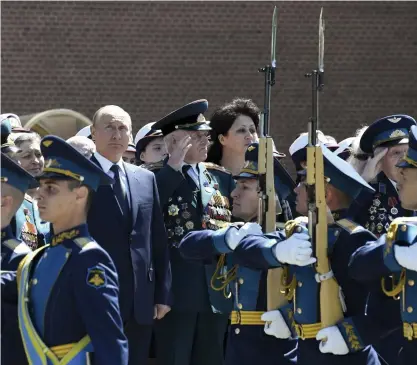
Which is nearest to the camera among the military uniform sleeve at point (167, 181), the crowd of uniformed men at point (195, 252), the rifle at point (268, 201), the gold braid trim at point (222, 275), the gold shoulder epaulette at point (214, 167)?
the crowd of uniformed men at point (195, 252)

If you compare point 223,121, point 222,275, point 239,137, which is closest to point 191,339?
point 222,275

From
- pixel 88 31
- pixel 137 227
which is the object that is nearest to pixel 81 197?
pixel 137 227

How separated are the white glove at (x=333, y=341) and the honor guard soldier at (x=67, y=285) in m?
1.13

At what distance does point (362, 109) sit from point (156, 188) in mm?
9304

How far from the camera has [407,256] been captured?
17.5 feet

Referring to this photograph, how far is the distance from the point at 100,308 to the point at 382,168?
10.9 feet

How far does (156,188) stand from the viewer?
7.46 m

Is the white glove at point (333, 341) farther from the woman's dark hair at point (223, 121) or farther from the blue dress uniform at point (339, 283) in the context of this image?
the woman's dark hair at point (223, 121)

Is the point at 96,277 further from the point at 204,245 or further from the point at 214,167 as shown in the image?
the point at 214,167

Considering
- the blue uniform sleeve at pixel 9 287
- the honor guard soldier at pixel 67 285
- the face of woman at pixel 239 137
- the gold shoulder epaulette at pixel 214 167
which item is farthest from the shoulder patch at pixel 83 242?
the face of woman at pixel 239 137

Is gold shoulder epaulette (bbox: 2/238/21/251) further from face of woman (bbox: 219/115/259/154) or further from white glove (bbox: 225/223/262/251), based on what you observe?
face of woman (bbox: 219/115/259/154)

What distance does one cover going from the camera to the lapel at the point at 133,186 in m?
7.27

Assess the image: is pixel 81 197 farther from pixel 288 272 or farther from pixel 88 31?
pixel 88 31

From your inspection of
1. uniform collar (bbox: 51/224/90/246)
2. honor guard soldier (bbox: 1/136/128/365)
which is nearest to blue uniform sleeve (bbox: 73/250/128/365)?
honor guard soldier (bbox: 1/136/128/365)
